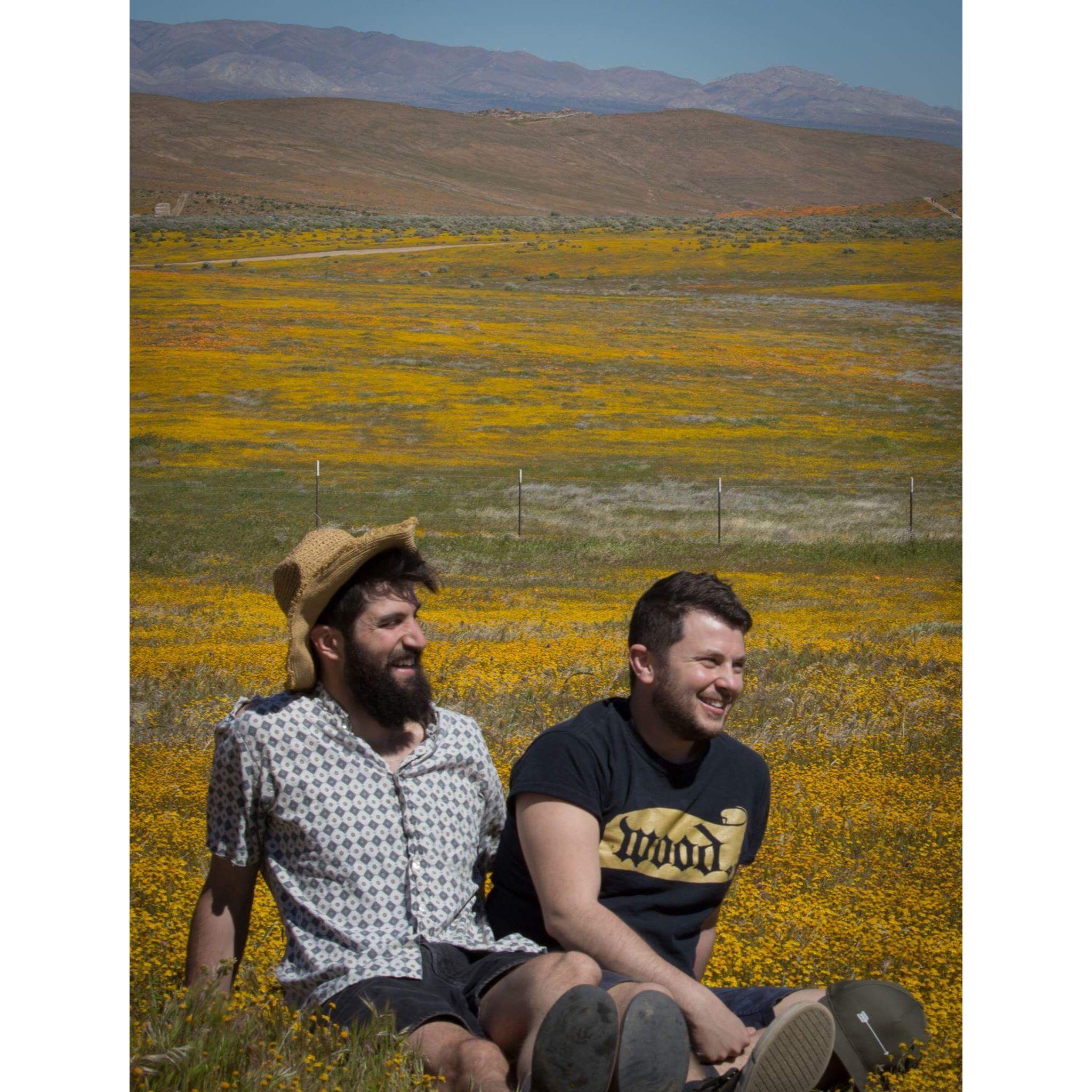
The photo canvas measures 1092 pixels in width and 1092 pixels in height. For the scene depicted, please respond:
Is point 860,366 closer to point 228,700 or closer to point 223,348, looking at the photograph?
point 223,348

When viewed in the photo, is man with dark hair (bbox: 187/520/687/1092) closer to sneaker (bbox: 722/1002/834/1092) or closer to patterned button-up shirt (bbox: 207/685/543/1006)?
patterned button-up shirt (bbox: 207/685/543/1006)

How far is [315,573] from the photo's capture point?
2486 mm

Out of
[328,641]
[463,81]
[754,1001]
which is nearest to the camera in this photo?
[328,641]

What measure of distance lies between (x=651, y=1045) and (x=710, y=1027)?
0.77ft

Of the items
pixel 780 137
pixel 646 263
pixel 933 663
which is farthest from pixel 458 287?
pixel 933 663

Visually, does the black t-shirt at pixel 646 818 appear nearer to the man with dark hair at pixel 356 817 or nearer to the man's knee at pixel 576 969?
the man with dark hair at pixel 356 817

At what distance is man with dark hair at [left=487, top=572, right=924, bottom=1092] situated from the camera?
2.25 meters

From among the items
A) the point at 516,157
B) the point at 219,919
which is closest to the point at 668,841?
the point at 219,919

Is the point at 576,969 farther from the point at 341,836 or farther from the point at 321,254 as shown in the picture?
the point at 321,254

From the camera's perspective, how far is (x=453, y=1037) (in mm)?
2264

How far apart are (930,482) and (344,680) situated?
26.8 ft

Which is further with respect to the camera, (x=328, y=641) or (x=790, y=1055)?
(x=328, y=641)

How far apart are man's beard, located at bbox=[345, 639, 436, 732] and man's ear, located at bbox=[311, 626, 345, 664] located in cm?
2

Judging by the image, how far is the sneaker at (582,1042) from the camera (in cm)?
201
